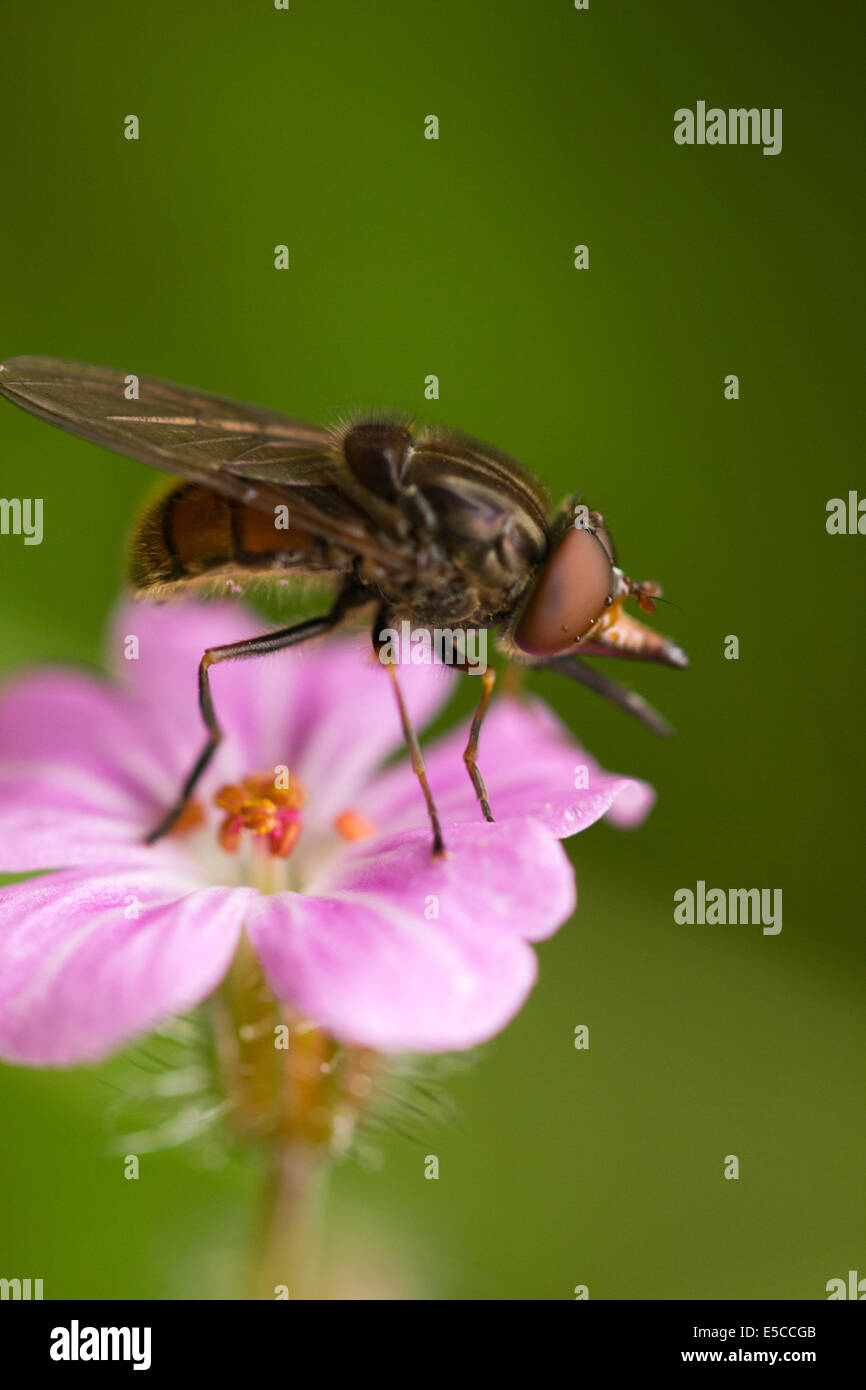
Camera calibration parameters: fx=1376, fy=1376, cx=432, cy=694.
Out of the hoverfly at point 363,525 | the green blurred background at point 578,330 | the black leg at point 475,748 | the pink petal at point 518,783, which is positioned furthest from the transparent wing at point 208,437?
the green blurred background at point 578,330

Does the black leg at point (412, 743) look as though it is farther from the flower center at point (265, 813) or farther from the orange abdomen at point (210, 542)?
the flower center at point (265, 813)

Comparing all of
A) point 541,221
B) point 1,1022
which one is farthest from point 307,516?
point 541,221

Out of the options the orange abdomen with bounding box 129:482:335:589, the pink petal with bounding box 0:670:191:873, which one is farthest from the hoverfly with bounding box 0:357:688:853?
the pink petal with bounding box 0:670:191:873

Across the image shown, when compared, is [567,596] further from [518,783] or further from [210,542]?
[210,542]

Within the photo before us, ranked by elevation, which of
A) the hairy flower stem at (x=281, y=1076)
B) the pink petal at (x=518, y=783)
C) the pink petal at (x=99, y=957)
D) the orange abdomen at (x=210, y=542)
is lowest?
the hairy flower stem at (x=281, y=1076)

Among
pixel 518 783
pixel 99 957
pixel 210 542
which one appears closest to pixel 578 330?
pixel 518 783
